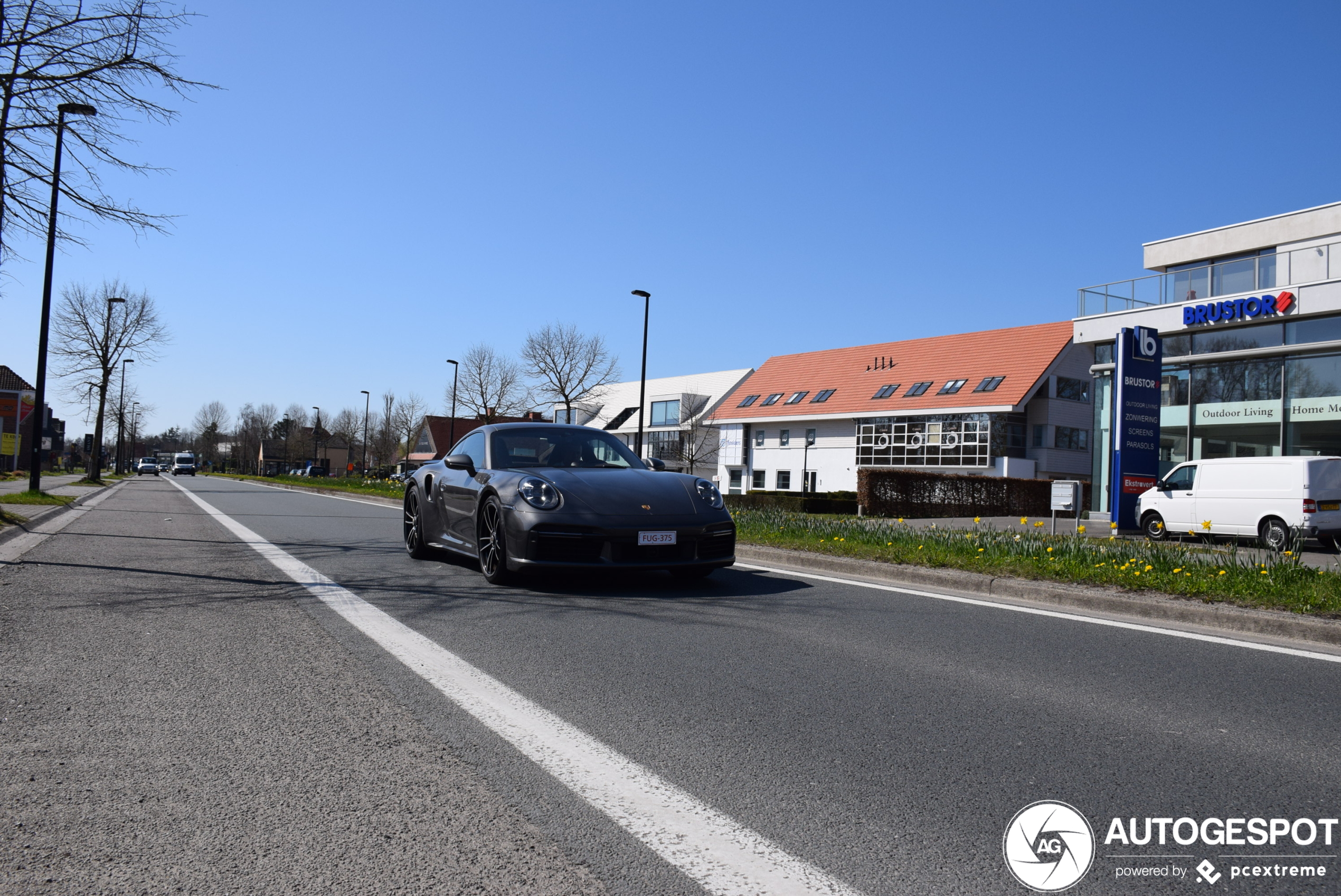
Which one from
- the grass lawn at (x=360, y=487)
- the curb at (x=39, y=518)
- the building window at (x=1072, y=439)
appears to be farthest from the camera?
the building window at (x=1072, y=439)

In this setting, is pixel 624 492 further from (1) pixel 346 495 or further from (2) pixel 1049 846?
(1) pixel 346 495

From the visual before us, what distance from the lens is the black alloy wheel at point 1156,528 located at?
17641mm

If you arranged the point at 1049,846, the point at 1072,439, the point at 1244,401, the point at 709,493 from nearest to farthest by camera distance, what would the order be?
the point at 1049,846, the point at 709,493, the point at 1244,401, the point at 1072,439

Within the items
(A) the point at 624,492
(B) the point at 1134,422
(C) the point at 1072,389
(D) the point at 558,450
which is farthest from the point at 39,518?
(C) the point at 1072,389

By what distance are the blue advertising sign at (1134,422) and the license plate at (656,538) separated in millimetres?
13702

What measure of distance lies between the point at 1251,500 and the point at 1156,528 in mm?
1891

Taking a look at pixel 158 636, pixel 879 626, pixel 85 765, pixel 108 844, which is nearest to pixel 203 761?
pixel 85 765

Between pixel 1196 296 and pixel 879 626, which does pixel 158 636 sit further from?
pixel 1196 296

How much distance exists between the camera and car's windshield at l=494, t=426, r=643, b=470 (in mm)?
8422

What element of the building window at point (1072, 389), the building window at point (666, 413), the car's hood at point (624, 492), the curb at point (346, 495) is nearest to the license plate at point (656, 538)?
the car's hood at point (624, 492)

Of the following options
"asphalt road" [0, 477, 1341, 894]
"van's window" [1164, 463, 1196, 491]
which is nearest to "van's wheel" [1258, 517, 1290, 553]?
"van's window" [1164, 463, 1196, 491]

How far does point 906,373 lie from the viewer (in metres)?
48.2

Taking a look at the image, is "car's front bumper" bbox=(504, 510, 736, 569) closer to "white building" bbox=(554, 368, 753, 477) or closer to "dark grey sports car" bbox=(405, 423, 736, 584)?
"dark grey sports car" bbox=(405, 423, 736, 584)

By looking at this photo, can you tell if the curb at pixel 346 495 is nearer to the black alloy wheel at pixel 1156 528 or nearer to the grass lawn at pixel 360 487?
the grass lawn at pixel 360 487
